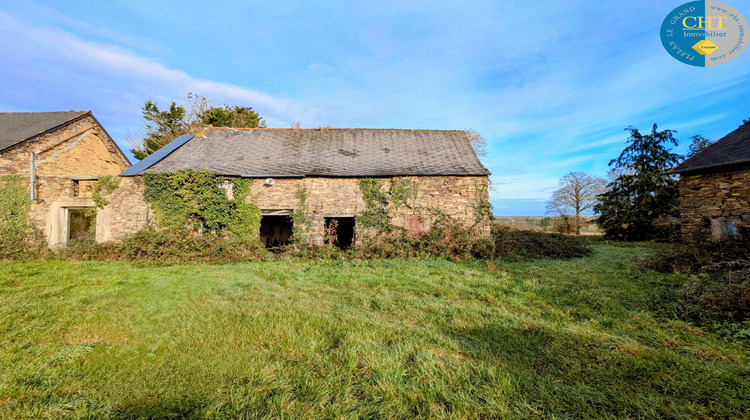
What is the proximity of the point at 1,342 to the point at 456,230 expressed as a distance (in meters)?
9.93

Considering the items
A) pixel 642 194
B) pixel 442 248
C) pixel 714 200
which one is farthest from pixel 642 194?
pixel 442 248

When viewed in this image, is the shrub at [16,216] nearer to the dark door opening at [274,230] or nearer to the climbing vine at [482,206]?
the dark door opening at [274,230]

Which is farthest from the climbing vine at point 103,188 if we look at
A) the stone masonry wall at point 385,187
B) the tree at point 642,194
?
the tree at point 642,194

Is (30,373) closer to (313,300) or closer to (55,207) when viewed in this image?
(313,300)

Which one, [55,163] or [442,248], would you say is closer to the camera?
[442,248]

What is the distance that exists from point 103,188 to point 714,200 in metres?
21.8

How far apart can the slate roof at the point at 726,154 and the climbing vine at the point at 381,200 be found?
32.8 ft

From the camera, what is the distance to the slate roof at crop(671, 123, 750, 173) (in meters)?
9.17

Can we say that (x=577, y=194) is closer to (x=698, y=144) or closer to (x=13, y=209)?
(x=698, y=144)

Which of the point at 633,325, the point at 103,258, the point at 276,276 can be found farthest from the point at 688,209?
the point at 103,258

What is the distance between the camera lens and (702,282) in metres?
4.84

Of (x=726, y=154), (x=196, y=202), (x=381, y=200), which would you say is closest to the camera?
(x=726, y=154)

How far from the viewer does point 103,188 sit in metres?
10.3

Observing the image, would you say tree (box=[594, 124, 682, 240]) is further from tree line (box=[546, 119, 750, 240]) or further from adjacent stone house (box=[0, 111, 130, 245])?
adjacent stone house (box=[0, 111, 130, 245])
